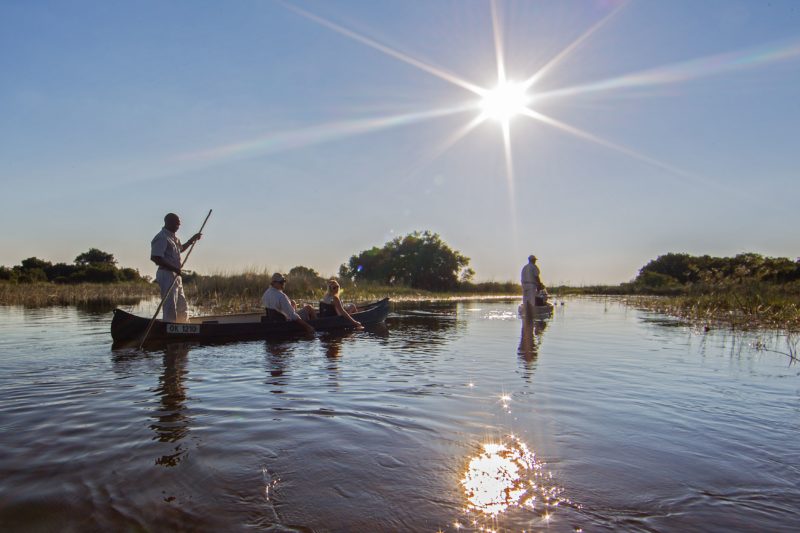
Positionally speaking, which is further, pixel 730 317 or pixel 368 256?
pixel 368 256

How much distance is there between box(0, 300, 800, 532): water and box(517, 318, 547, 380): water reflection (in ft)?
0.77

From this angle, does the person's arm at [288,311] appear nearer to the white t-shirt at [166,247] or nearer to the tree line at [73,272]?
the white t-shirt at [166,247]

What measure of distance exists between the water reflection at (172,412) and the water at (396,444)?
0.12 feet

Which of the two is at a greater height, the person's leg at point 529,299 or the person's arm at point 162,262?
the person's arm at point 162,262

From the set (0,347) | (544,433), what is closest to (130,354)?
(0,347)

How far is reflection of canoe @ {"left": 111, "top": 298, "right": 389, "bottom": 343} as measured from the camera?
1085 centimetres

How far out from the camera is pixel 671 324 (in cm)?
1769

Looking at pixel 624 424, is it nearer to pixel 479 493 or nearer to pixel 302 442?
pixel 479 493

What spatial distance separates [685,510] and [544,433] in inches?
69.5

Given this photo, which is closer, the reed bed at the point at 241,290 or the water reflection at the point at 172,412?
the water reflection at the point at 172,412

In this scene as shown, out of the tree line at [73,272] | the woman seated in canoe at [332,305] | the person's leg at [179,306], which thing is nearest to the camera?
the person's leg at [179,306]

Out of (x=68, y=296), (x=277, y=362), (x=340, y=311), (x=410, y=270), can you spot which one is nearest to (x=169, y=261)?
(x=277, y=362)

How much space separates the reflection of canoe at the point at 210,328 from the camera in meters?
10.9

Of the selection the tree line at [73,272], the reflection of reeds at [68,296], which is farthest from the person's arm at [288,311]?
the tree line at [73,272]
